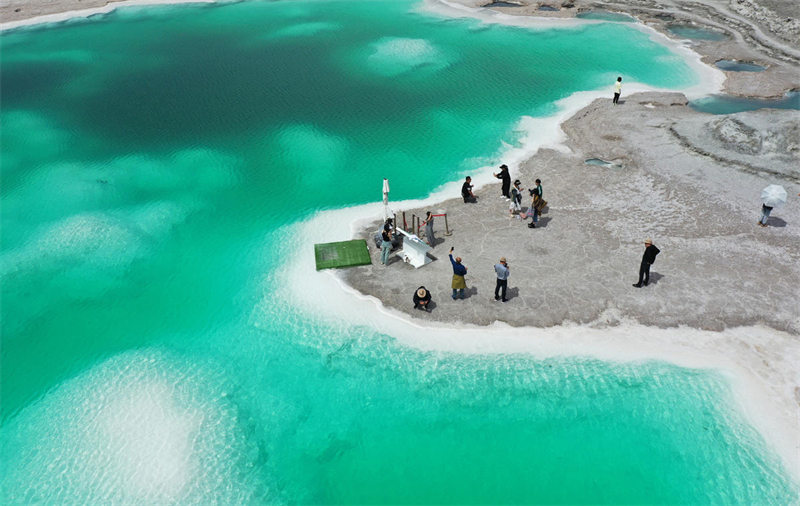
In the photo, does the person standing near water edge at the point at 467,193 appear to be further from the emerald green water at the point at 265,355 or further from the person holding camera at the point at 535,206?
the person holding camera at the point at 535,206

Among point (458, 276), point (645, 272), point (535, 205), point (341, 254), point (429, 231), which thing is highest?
point (535, 205)

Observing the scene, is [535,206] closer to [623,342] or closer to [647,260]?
[647,260]

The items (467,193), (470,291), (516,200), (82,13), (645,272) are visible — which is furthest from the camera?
(82,13)

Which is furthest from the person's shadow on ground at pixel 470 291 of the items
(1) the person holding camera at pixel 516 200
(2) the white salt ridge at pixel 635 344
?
(1) the person holding camera at pixel 516 200

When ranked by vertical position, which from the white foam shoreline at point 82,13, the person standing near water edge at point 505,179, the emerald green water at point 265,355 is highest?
the white foam shoreline at point 82,13

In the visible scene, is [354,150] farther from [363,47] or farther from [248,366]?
[363,47]

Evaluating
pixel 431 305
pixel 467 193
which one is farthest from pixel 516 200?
pixel 431 305
